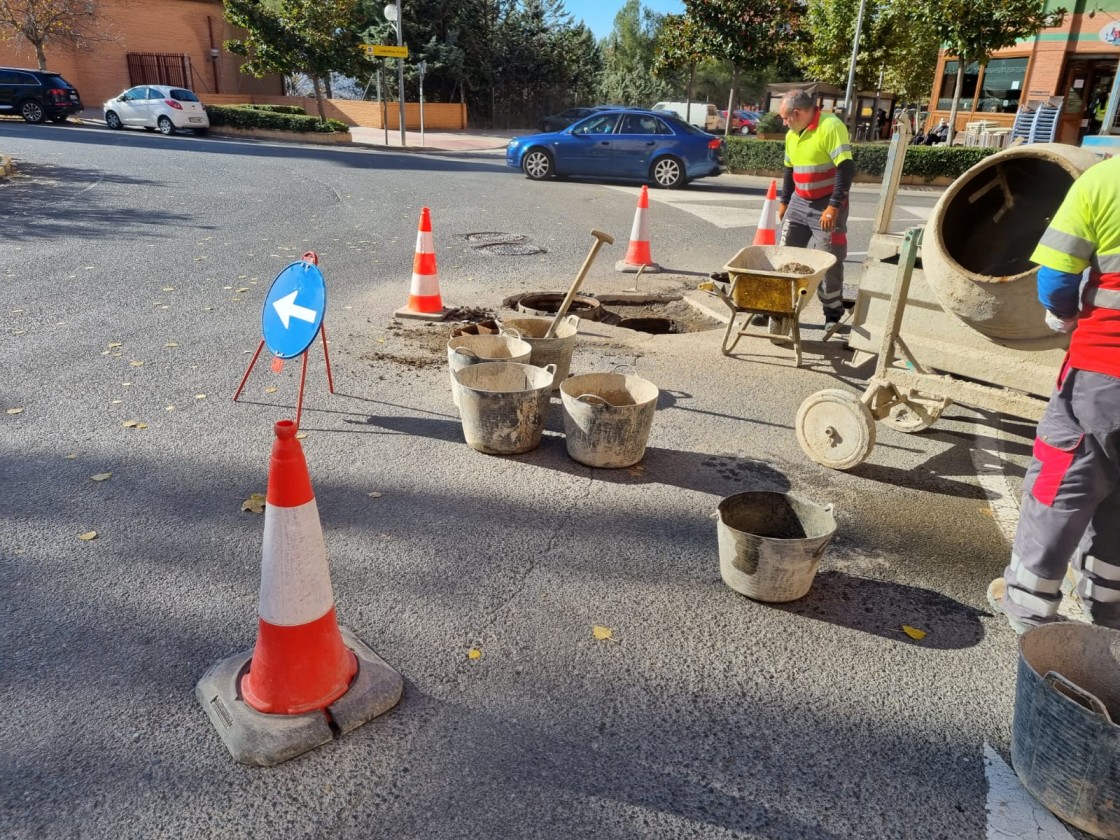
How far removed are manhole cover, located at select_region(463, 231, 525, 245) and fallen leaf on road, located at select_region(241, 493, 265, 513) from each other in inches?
291

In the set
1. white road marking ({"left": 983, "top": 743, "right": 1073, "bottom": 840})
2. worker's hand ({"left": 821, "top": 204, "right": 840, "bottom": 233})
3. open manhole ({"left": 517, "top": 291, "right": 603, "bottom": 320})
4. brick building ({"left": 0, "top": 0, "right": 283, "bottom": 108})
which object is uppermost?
brick building ({"left": 0, "top": 0, "right": 283, "bottom": 108})

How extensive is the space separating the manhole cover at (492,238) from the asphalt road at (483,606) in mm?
4153

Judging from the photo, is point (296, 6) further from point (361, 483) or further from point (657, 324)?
point (361, 483)

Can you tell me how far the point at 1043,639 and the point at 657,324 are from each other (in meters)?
5.70

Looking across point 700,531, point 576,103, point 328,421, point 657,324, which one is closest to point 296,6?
point 576,103

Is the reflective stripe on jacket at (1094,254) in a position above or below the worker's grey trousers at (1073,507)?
above

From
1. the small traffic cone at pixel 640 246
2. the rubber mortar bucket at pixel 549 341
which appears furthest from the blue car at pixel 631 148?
the rubber mortar bucket at pixel 549 341

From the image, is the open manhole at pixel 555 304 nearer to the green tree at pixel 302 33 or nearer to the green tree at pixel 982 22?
the green tree at pixel 982 22

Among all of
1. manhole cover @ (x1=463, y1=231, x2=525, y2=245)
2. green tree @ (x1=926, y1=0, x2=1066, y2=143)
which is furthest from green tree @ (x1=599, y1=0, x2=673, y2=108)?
manhole cover @ (x1=463, y1=231, x2=525, y2=245)

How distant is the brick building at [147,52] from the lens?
3444 cm

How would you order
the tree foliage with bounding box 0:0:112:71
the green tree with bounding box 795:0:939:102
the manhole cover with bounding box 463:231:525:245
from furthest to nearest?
the tree foliage with bounding box 0:0:112:71, the green tree with bounding box 795:0:939:102, the manhole cover with bounding box 463:231:525:245

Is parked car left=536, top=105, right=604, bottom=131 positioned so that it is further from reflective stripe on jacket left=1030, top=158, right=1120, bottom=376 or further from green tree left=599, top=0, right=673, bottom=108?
reflective stripe on jacket left=1030, top=158, right=1120, bottom=376

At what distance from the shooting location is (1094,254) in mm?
2891

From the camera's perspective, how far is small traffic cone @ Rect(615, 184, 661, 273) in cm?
966
